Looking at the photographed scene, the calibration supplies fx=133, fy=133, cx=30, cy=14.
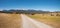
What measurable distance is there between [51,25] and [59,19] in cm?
42

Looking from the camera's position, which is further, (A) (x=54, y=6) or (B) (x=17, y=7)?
(B) (x=17, y=7)

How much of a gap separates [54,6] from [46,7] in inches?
12.9

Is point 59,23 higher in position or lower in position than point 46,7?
lower

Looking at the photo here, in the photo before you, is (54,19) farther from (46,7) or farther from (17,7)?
(17,7)

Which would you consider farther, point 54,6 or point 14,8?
point 14,8

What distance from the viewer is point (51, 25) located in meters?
5.53

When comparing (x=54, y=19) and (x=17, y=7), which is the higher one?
(x=17, y=7)

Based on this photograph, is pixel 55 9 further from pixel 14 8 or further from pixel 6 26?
pixel 6 26

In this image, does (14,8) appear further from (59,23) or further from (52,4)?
(59,23)

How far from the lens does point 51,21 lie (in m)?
5.61

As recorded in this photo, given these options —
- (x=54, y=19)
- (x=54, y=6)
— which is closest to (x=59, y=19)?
(x=54, y=19)

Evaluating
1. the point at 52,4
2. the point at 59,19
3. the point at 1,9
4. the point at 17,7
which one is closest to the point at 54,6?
the point at 52,4

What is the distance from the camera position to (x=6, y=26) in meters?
5.75

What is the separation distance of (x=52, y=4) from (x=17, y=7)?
1.57 metres
